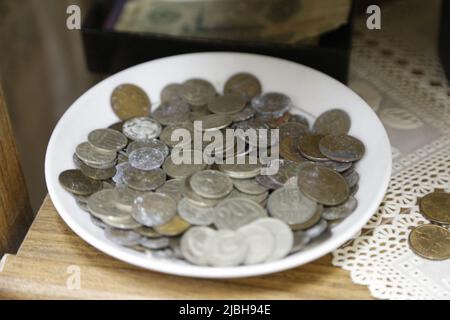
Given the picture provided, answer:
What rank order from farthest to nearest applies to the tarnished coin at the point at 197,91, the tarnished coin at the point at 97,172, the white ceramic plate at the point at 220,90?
the tarnished coin at the point at 197,91 < the tarnished coin at the point at 97,172 < the white ceramic plate at the point at 220,90

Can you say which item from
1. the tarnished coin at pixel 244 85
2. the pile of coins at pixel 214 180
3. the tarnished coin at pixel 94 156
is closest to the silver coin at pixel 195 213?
the pile of coins at pixel 214 180

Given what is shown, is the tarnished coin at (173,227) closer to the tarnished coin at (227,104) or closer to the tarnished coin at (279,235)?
the tarnished coin at (279,235)

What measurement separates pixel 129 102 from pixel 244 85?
14cm

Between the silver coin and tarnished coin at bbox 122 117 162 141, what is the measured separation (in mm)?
123

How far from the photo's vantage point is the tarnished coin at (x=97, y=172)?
1.98 ft

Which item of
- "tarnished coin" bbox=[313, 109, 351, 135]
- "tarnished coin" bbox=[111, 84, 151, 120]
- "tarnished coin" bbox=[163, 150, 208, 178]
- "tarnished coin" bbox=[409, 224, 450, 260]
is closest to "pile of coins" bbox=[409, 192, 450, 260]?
"tarnished coin" bbox=[409, 224, 450, 260]

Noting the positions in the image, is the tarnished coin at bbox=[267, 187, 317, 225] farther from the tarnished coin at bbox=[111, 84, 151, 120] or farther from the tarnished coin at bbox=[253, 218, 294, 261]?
the tarnished coin at bbox=[111, 84, 151, 120]

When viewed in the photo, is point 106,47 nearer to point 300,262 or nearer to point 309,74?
point 309,74

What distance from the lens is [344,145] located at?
0.62 m

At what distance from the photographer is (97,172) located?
0.61 metres

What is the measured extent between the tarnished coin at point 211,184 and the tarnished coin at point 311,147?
0.30 ft

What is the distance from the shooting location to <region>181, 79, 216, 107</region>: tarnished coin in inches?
28.0

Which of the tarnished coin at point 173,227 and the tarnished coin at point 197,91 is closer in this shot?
the tarnished coin at point 173,227

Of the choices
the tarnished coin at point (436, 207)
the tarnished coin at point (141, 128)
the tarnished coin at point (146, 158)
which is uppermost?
the tarnished coin at point (141, 128)
